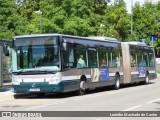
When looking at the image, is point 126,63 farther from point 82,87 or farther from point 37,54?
point 37,54

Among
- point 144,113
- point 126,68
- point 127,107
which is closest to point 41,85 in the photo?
point 127,107

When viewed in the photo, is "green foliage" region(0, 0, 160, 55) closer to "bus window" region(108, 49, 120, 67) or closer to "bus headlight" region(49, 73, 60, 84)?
"bus window" region(108, 49, 120, 67)

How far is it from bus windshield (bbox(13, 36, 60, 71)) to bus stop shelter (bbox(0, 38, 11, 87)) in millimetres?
1669

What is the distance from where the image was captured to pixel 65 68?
819 inches

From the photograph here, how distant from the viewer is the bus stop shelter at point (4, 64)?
73.8ft

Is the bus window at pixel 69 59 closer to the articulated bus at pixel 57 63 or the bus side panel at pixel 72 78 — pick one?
the articulated bus at pixel 57 63

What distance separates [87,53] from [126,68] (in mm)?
6971

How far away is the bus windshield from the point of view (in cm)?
2048

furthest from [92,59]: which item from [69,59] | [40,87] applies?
[40,87]

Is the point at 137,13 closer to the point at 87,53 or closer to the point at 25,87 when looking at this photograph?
the point at 87,53

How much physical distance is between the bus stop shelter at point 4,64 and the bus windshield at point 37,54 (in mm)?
1669

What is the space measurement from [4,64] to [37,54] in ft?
11.1

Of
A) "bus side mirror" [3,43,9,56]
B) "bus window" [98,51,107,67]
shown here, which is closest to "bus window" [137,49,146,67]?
"bus window" [98,51,107,67]

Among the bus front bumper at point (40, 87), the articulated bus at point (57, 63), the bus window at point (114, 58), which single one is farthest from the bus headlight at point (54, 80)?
the bus window at point (114, 58)
